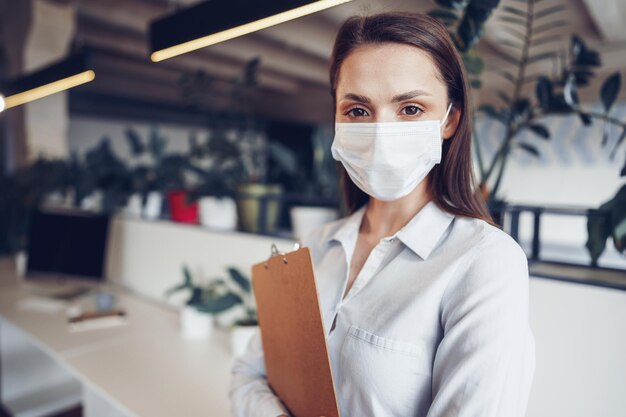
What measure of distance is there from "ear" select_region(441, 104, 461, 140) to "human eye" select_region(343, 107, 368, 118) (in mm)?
151

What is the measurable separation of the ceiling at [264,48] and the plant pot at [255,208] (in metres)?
0.66

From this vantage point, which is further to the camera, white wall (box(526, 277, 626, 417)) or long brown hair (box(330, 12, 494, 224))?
white wall (box(526, 277, 626, 417))

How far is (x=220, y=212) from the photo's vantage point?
2.03 m

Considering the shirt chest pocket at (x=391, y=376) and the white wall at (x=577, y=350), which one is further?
the white wall at (x=577, y=350)

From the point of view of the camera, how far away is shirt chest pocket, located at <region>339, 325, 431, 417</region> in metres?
0.68

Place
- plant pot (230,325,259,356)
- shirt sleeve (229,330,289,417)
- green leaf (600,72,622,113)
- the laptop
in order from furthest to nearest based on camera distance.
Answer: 1. the laptop
2. plant pot (230,325,259,356)
3. green leaf (600,72,622,113)
4. shirt sleeve (229,330,289,417)

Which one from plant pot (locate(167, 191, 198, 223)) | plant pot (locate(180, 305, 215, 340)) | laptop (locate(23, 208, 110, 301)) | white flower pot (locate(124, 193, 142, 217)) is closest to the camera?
plant pot (locate(180, 305, 215, 340))

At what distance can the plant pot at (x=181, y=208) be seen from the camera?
2.27 m

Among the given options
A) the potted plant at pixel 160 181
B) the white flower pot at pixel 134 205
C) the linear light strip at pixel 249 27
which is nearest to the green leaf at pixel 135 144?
the potted plant at pixel 160 181

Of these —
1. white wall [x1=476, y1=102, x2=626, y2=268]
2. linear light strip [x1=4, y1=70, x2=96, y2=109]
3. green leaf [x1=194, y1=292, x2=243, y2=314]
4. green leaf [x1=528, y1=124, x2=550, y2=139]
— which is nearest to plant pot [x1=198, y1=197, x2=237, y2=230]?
green leaf [x1=194, y1=292, x2=243, y2=314]

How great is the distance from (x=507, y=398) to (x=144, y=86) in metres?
7.79

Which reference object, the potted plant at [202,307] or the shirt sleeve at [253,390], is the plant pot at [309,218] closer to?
the potted plant at [202,307]

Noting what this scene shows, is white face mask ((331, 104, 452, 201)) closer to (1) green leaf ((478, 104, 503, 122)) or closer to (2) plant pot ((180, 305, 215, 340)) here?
(1) green leaf ((478, 104, 503, 122))

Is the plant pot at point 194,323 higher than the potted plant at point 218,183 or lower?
lower
